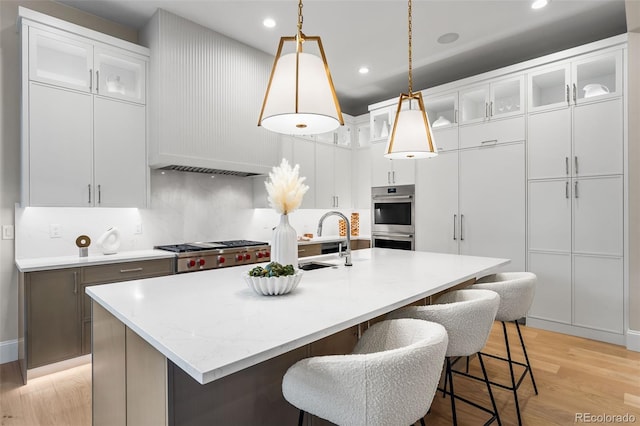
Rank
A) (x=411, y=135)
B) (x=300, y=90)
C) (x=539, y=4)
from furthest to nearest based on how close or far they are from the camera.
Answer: (x=539, y=4)
(x=411, y=135)
(x=300, y=90)

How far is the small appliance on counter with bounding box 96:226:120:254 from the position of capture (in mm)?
3037

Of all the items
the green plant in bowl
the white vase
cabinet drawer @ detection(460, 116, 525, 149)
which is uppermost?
cabinet drawer @ detection(460, 116, 525, 149)

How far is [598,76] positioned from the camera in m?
3.41

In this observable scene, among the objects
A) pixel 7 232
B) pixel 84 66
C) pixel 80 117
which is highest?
pixel 84 66

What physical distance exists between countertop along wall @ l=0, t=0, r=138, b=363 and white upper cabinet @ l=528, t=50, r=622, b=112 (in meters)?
4.68

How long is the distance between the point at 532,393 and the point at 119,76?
4.20 m

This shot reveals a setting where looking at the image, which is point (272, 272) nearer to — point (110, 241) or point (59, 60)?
point (110, 241)

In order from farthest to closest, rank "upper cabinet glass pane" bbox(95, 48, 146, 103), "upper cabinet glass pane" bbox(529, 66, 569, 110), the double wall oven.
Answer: the double wall oven
"upper cabinet glass pane" bbox(529, 66, 569, 110)
"upper cabinet glass pane" bbox(95, 48, 146, 103)

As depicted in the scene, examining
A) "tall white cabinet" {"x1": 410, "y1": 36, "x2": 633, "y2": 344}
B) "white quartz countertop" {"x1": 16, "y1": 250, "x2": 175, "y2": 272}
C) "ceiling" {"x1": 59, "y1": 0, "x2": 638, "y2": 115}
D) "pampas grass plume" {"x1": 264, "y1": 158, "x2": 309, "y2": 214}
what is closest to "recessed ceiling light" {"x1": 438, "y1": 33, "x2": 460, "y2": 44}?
"ceiling" {"x1": 59, "y1": 0, "x2": 638, "y2": 115}

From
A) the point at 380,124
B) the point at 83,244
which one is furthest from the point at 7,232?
the point at 380,124

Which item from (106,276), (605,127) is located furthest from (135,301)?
(605,127)

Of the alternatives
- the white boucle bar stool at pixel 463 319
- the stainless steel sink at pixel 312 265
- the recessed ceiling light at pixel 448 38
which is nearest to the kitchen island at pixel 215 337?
the white boucle bar stool at pixel 463 319

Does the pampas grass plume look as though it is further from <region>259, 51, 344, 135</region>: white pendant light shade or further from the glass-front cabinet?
the glass-front cabinet

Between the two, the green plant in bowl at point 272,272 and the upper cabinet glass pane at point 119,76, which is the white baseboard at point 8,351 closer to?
the upper cabinet glass pane at point 119,76
